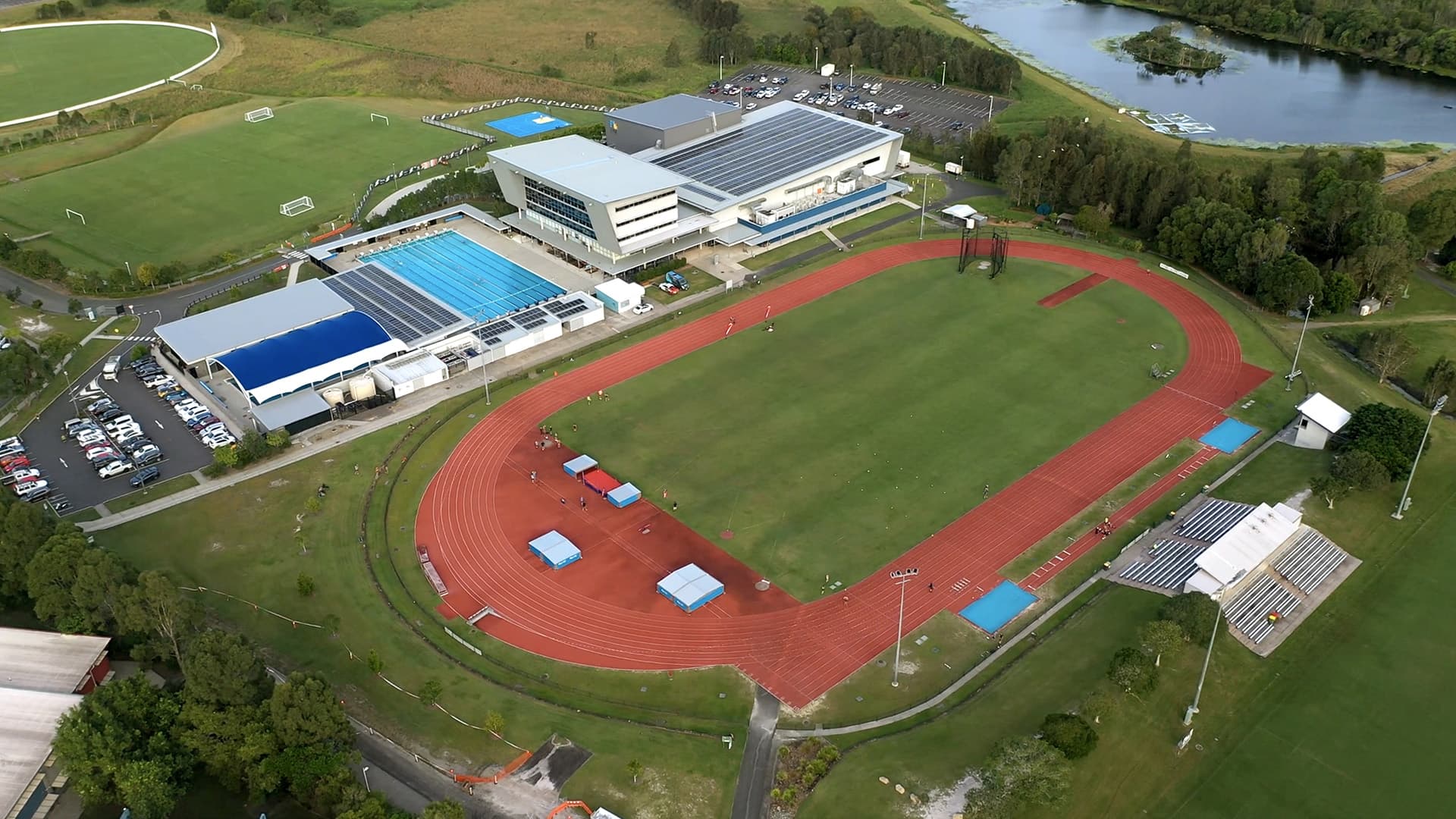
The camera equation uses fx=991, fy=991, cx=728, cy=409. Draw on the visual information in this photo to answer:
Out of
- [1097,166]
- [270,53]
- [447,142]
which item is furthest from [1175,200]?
[270,53]

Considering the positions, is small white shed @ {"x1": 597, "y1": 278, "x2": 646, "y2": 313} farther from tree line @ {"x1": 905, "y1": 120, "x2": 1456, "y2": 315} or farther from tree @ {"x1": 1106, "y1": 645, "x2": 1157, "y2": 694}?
tree @ {"x1": 1106, "y1": 645, "x2": 1157, "y2": 694}

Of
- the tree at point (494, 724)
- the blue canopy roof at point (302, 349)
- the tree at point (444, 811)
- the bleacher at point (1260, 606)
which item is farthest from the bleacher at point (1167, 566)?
the blue canopy roof at point (302, 349)

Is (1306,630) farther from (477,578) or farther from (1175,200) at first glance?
(1175,200)

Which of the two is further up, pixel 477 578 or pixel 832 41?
pixel 832 41

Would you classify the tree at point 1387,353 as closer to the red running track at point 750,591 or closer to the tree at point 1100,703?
the red running track at point 750,591

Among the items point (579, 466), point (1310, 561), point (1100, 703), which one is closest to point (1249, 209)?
point (1310, 561)
